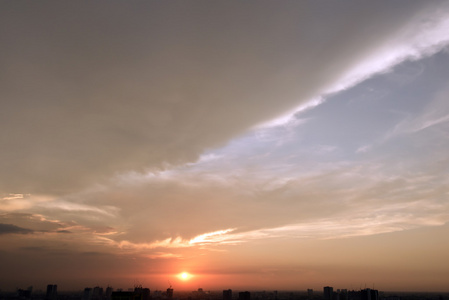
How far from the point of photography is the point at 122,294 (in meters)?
156
